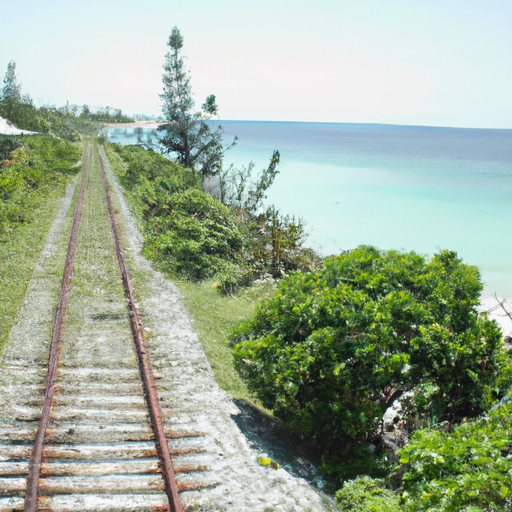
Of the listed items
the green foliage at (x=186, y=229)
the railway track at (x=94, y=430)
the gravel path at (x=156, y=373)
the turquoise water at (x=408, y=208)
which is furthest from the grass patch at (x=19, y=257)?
the turquoise water at (x=408, y=208)

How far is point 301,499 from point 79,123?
11133cm

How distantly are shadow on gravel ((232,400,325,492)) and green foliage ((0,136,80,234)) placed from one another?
13.8 metres

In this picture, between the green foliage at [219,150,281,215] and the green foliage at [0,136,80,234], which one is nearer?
the green foliage at [0,136,80,234]

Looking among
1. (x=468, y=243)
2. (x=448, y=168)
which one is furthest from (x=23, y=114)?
(x=448, y=168)

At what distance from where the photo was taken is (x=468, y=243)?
37531 millimetres

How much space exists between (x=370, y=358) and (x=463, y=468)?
2.08 m

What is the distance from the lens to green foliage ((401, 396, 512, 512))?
4668 millimetres

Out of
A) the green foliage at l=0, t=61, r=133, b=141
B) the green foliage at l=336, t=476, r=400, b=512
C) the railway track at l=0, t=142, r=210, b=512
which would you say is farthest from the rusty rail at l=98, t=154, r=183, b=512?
the green foliage at l=0, t=61, r=133, b=141

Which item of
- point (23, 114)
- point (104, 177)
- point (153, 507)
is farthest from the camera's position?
point (23, 114)

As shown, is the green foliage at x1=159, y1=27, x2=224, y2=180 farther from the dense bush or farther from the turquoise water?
the dense bush

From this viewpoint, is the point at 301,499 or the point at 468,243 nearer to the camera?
the point at 301,499

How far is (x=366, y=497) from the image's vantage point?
5973mm

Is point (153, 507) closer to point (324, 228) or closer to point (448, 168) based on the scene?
point (324, 228)

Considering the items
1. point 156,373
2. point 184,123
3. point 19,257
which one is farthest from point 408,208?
point 156,373
